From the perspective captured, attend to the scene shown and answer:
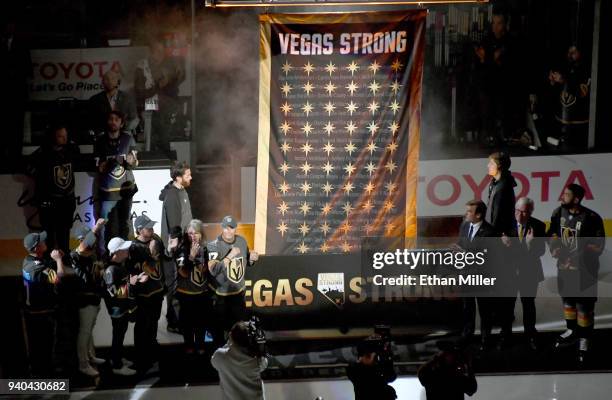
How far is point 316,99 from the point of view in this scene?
5.81 meters

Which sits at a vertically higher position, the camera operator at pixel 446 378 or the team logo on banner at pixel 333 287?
the team logo on banner at pixel 333 287

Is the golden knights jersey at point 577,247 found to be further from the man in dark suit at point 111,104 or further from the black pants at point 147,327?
the man in dark suit at point 111,104

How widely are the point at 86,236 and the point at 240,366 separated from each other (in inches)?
69.3

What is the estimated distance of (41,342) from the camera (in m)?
6.01

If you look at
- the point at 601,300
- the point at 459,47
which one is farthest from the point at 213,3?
the point at 601,300

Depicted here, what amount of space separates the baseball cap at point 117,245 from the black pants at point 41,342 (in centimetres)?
66

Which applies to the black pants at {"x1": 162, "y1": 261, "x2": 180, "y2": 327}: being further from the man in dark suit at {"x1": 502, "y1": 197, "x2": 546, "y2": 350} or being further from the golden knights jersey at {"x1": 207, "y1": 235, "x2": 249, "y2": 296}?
the man in dark suit at {"x1": 502, "y1": 197, "x2": 546, "y2": 350}

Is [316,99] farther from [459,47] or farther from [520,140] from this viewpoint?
[520,140]

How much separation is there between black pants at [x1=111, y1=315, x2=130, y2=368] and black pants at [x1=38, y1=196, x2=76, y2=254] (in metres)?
0.64

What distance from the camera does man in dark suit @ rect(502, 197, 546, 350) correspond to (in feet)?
19.5

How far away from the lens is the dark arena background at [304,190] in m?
5.77

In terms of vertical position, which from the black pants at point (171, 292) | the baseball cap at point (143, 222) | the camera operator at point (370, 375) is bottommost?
the camera operator at point (370, 375)

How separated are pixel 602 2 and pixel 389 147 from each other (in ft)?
5.93

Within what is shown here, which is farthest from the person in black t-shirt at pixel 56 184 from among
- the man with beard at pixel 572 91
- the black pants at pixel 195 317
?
the man with beard at pixel 572 91
